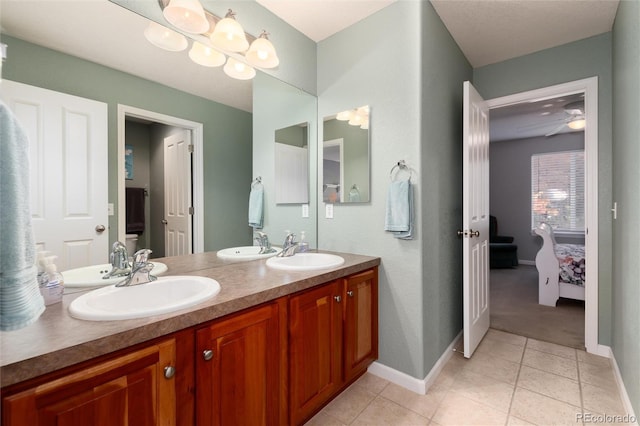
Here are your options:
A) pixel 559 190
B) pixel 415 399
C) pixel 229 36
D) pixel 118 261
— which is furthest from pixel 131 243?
pixel 559 190

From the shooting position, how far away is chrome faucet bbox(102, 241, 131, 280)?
4.11 feet

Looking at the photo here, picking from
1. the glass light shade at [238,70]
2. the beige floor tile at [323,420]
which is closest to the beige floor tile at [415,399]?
the beige floor tile at [323,420]

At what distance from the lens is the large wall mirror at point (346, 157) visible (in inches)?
82.0

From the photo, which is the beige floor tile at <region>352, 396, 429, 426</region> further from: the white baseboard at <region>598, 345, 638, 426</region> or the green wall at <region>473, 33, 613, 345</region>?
the green wall at <region>473, 33, 613, 345</region>

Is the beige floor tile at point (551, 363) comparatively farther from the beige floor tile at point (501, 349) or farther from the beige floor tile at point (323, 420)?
the beige floor tile at point (323, 420)

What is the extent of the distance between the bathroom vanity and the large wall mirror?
1.88ft

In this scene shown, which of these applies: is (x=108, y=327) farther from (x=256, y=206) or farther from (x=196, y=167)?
(x=256, y=206)

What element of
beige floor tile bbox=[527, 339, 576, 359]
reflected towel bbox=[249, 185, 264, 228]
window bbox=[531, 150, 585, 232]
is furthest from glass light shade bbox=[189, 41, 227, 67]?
window bbox=[531, 150, 585, 232]

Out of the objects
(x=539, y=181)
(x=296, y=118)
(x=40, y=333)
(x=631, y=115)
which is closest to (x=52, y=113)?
(x=40, y=333)

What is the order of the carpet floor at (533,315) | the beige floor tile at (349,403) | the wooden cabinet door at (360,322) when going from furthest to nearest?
the carpet floor at (533,315)
the wooden cabinet door at (360,322)
the beige floor tile at (349,403)

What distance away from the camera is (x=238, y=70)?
1.79 meters

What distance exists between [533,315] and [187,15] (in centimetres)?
395

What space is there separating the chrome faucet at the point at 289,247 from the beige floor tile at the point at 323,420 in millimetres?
964

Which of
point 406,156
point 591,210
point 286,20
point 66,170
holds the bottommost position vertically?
point 591,210
